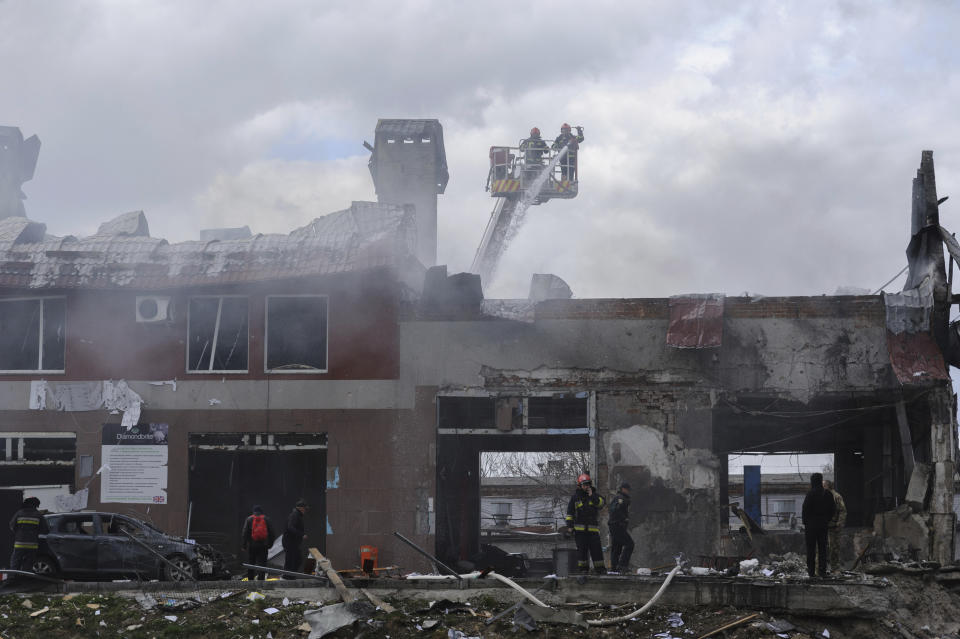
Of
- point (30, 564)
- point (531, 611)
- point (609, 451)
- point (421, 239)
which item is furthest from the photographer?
point (421, 239)

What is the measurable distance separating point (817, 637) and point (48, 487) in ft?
46.8

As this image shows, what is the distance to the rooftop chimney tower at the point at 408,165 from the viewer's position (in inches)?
1067

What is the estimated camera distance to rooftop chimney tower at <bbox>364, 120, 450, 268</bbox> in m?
27.1

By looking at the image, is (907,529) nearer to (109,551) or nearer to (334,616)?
(334,616)

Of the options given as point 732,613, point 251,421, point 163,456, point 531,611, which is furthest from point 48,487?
point 732,613

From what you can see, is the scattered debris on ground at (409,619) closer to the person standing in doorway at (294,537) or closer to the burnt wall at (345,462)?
the person standing in doorway at (294,537)

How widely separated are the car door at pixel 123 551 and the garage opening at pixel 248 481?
7.48 ft

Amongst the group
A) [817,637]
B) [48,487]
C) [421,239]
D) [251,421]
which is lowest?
[817,637]

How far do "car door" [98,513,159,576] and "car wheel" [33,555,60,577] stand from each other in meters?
0.72

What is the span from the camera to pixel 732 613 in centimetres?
1260

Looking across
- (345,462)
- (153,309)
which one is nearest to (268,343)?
(153,309)

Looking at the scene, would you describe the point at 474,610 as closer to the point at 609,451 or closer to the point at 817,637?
the point at 817,637

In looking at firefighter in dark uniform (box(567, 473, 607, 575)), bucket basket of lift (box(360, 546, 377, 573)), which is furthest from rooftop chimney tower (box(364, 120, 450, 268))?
firefighter in dark uniform (box(567, 473, 607, 575))

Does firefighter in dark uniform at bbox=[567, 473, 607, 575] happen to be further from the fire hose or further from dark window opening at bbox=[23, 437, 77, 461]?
dark window opening at bbox=[23, 437, 77, 461]
